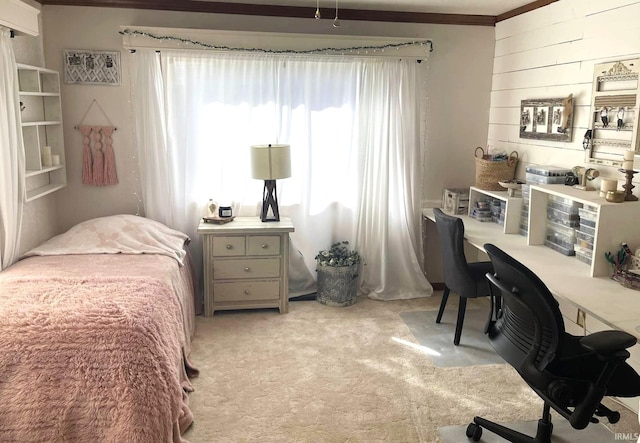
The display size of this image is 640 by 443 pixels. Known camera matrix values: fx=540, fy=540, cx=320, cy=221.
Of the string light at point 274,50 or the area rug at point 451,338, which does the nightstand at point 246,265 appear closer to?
the area rug at point 451,338

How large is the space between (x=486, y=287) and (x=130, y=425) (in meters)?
2.31

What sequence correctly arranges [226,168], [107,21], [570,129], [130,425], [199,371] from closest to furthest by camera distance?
[130,425] → [199,371] → [570,129] → [107,21] → [226,168]

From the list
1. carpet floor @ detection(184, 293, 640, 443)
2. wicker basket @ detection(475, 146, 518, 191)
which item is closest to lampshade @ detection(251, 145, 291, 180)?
carpet floor @ detection(184, 293, 640, 443)

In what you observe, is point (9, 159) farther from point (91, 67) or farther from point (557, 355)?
point (557, 355)

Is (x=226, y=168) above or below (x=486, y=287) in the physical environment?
above

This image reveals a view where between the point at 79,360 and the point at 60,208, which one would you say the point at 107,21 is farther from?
the point at 79,360

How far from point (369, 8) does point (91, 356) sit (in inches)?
125

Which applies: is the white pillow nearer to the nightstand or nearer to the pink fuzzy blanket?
the nightstand

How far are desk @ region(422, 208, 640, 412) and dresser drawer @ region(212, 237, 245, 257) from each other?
160 centimetres

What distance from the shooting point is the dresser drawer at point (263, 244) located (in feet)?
12.9

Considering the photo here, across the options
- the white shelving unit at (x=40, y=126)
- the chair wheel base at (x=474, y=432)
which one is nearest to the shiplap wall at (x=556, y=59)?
the chair wheel base at (x=474, y=432)

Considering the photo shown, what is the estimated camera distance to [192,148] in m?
4.09

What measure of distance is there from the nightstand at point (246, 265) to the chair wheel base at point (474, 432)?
1.81 m

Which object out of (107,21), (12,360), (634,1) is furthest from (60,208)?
(634,1)
